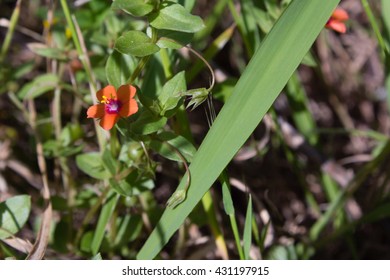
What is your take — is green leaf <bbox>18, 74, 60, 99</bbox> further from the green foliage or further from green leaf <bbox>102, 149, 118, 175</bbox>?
green leaf <bbox>102, 149, 118, 175</bbox>

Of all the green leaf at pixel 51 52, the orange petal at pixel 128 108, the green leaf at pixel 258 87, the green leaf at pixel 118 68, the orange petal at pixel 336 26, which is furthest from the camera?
the green leaf at pixel 51 52

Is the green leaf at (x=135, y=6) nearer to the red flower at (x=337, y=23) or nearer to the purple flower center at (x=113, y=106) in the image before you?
Result: the purple flower center at (x=113, y=106)

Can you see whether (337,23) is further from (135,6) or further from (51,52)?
(51,52)

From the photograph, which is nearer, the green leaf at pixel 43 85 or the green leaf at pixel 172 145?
the green leaf at pixel 172 145
